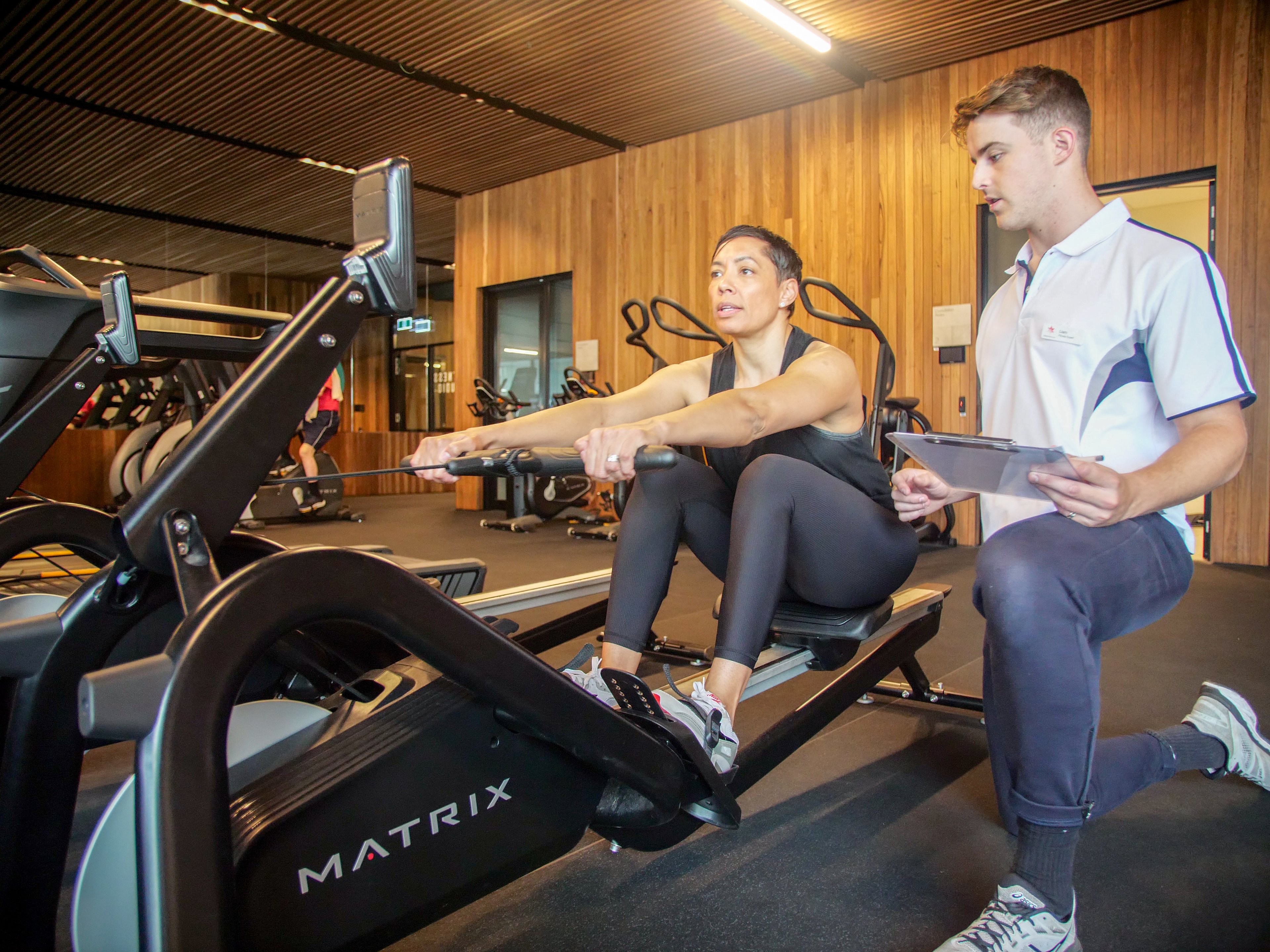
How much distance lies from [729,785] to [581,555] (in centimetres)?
372

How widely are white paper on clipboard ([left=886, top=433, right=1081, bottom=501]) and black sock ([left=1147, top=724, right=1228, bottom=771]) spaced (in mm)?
688

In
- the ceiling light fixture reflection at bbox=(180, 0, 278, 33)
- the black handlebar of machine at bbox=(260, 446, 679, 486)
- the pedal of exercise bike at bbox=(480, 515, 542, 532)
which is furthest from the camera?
the pedal of exercise bike at bbox=(480, 515, 542, 532)

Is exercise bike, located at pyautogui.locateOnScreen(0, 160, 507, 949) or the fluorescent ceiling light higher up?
the fluorescent ceiling light

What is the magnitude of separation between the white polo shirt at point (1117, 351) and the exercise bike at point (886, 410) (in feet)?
2.18

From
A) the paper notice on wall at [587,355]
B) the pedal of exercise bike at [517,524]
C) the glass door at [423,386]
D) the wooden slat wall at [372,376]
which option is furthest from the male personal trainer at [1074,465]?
the wooden slat wall at [372,376]

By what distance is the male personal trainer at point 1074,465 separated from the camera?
1.17m

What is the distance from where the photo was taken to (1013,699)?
1.20 metres

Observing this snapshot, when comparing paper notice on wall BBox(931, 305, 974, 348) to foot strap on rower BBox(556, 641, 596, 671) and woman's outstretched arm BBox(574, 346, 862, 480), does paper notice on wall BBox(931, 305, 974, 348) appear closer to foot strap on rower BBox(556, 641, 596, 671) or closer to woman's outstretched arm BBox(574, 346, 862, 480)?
woman's outstretched arm BBox(574, 346, 862, 480)

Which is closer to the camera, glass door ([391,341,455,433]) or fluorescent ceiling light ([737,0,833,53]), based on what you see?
fluorescent ceiling light ([737,0,833,53])

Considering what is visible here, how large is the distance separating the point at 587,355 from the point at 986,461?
21.7 ft

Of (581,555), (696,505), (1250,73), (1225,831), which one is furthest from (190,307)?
(1250,73)

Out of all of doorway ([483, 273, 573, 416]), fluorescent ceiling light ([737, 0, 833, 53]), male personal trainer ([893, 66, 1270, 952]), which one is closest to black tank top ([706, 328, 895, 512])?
male personal trainer ([893, 66, 1270, 952])

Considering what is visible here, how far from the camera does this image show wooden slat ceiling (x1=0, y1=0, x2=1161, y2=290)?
4965 millimetres

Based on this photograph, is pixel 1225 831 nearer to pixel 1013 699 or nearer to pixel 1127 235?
pixel 1013 699
